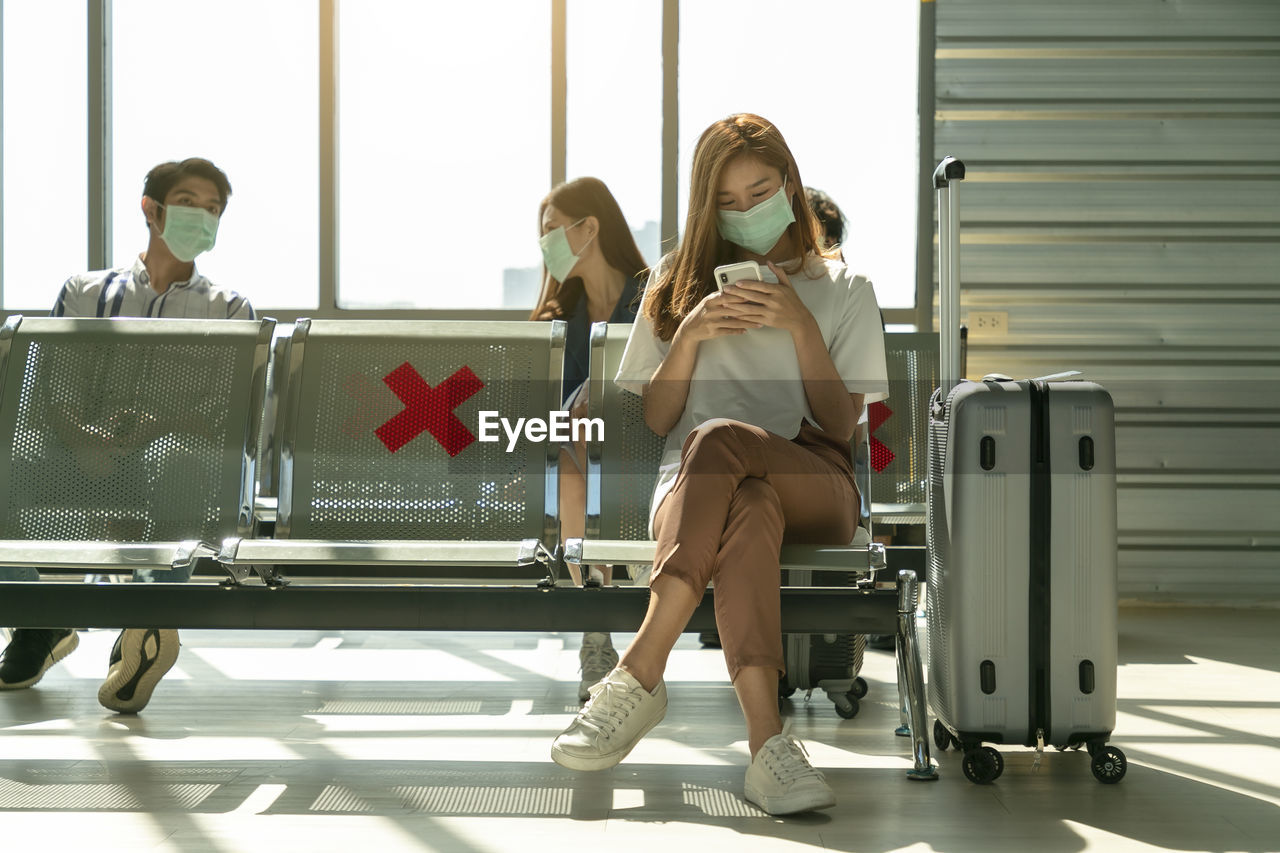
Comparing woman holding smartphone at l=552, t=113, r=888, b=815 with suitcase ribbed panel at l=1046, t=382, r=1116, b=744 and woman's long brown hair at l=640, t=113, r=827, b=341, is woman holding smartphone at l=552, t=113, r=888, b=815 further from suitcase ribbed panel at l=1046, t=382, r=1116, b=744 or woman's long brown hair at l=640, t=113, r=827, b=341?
suitcase ribbed panel at l=1046, t=382, r=1116, b=744

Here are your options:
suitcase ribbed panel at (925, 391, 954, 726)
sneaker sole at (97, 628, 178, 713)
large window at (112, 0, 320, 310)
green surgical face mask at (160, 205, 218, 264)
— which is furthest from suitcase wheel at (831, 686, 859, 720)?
large window at (112, 0, 320, 310)

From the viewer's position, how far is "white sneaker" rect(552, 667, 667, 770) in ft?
6.99

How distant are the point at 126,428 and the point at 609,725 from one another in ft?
4.51

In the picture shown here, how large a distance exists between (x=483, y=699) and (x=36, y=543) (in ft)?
3.99

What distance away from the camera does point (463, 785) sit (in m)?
2.35

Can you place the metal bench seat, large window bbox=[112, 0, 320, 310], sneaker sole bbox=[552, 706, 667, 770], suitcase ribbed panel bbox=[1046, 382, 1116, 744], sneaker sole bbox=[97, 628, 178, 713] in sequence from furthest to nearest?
large window bbox=[112, 0, 320, 310], sneaker sole bbox=[97, 628, 178, 713], the metal bench seat, suitcase ribbed panel bbox=[1046, 382, 1116, 744], sneaker sole bbox=[552, 706, 667, 770]

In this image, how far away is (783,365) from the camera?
2.55 meters

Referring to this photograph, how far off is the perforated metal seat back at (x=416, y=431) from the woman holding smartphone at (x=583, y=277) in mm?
510

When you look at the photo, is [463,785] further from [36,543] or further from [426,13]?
[426,13]

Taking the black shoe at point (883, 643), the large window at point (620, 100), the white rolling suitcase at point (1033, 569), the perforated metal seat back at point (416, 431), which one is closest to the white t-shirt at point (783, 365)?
the white rolling suitcase at point (1033, 569)

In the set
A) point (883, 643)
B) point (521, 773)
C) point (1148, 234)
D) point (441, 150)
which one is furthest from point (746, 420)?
point (1148, 234)

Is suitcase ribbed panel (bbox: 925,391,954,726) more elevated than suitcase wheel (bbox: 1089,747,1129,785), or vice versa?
suitcase ribbed panel (bbox: 925,391,954,726)

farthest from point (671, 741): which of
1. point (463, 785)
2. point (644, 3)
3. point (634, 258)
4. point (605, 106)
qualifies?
point (644, 3)
